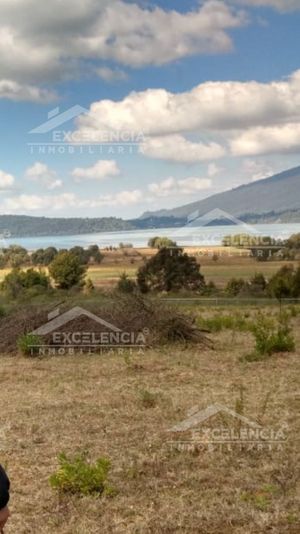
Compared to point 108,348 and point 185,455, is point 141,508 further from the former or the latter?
point 108,348

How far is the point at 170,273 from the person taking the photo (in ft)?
117

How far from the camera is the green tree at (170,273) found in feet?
116

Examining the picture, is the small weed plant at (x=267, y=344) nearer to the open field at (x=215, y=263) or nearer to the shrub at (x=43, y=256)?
the open field at (x=215, y=263)

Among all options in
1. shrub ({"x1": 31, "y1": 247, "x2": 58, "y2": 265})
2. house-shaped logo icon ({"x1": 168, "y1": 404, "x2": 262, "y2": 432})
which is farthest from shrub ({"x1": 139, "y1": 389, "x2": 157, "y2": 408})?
shrub ({"x1": 31, "y1": 247, "x2": 58, "y2": 265})

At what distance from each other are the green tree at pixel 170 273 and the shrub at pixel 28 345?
21574 mm

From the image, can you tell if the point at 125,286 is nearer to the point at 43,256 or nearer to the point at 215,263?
the point at 43,256

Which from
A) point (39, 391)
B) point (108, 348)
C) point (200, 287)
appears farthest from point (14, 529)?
point (200, 287)

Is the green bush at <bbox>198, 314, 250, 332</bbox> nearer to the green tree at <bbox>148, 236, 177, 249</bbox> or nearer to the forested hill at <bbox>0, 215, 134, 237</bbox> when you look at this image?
the green tree at <bbox>148, 236, 177, 249</bbox>

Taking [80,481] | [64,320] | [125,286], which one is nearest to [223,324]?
[125,286]

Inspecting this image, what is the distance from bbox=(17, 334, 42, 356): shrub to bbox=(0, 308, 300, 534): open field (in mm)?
1691

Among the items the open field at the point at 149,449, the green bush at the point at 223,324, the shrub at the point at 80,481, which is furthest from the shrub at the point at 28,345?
the shrub at the point at 80,481

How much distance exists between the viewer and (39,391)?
9.02 meters

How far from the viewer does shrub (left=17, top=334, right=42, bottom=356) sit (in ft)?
42.3

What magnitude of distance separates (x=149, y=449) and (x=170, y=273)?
3002 cm
